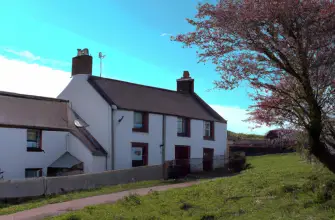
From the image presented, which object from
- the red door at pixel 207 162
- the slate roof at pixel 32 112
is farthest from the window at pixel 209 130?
the slate roof at pixel 32 112

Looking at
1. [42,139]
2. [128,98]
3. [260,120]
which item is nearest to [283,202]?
[260,120]

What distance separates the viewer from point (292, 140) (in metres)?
13.5

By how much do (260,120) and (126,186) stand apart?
9.14 meters

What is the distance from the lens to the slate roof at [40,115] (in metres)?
21.6

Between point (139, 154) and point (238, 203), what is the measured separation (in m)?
14.6

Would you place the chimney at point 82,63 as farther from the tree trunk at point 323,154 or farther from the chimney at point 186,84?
the tree trunk at point 323,154

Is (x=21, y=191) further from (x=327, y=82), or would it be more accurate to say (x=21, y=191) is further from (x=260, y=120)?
(x=327, y=82)

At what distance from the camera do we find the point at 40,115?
917 inches

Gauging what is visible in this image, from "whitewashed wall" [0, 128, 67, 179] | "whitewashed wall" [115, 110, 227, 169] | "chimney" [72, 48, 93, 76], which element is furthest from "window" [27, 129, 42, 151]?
"chimney" [72, 48, 93, 76]

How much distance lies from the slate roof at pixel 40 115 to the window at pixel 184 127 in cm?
676

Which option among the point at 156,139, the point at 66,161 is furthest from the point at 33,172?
the point at 156,139

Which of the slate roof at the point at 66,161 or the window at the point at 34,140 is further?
the slate roof at the point at 66,161

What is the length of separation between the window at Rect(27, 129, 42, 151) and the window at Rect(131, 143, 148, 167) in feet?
18.8

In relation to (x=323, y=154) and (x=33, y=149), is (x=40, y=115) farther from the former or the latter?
(x=323, y=154)
